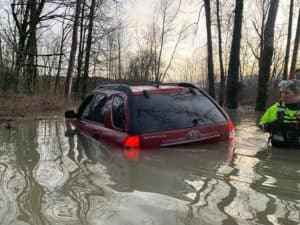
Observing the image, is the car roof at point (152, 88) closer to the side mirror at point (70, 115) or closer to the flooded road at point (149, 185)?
the flooded road at point (149, 185)

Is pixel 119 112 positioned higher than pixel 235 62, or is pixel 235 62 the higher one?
pixel 235 62

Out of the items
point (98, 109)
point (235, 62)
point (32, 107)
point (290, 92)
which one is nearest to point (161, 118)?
point (98, 109)

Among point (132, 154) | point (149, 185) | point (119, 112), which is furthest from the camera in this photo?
point (119, 112)

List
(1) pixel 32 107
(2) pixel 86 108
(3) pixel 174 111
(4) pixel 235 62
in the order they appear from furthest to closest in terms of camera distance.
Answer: (4) pixel 235 62
(1) pixel 32 107
(2) pixel 86 108
(3) pixel 174 111

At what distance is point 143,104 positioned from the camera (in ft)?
20.5

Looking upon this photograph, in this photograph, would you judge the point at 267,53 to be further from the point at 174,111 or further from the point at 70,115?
the point at 174,111

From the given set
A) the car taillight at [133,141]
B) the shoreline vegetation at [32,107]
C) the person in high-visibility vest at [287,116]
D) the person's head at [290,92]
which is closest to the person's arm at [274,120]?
the person in high-visibility vest at [287,116]

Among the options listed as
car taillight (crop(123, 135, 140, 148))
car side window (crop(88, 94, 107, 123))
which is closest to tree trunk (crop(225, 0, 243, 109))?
car side window (crop(88, 94, 107, 123))

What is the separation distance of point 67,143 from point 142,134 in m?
1.89

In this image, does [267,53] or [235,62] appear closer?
[267,53]

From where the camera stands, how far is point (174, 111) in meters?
6.29

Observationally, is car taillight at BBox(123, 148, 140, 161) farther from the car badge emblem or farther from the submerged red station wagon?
the car badge emblem

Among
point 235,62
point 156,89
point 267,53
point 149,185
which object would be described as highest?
point 267,53

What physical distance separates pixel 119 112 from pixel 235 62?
11.4m
